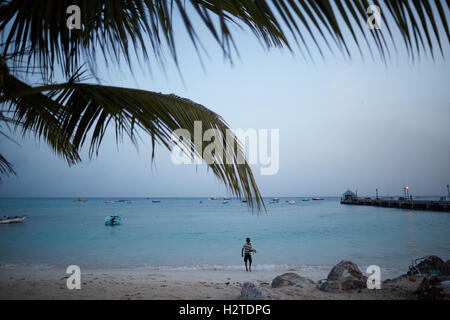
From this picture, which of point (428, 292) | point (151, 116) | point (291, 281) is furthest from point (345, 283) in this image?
point (151, 116)

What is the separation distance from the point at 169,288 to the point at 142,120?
802 cm

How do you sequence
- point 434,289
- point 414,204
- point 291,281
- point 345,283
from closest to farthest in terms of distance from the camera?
point 434,289, point 345,283, point 291,281, point 414,204

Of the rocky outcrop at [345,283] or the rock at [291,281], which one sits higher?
the rocky outcrop at [345,283]

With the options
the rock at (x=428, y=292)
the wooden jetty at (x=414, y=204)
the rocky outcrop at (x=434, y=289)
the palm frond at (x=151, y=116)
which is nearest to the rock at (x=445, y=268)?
the rocky outcrop at (x=434, y=289)

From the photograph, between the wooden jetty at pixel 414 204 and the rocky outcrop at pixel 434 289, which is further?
the wooden jetty at pixel 414 204

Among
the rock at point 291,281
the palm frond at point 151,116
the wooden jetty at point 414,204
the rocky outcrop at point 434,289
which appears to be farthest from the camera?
the wooden jetty at point 414,204

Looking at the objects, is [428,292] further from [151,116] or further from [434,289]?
[151,116]

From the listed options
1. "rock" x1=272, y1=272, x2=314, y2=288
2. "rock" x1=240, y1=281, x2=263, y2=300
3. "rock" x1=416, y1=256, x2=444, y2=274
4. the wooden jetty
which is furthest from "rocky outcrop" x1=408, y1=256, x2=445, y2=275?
the wooden jetty

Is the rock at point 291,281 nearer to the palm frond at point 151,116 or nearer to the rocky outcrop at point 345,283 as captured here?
the rocky outcrop at point 345,283

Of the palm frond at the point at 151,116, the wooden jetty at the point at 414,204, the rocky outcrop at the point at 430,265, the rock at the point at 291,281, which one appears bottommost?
the wooden jetty at the point at 414,204

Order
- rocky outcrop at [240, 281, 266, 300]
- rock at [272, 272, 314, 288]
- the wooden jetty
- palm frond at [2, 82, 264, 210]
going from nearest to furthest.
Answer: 1. palm frond at [2, 82, 264, 210]
2. rocky outcrop at [240, 281, 266, 300]
3. rock at [272, 272, 314, 288]
4. the wooden jetty

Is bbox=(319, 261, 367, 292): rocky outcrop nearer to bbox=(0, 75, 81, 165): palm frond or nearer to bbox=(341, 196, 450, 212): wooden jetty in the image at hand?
bbox=(0, 75, 81, 165): palm frond

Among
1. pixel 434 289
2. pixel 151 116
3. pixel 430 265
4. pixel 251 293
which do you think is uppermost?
pixel 151 116

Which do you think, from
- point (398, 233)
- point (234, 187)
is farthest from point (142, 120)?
point (398, 233)
